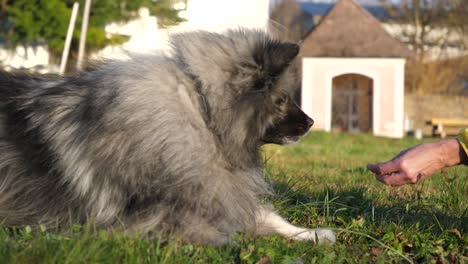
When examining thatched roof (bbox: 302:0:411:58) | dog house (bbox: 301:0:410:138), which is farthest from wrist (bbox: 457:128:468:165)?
thatched roof (bbox: 302:0:411:58)

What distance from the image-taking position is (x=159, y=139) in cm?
268

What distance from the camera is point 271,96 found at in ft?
9.76

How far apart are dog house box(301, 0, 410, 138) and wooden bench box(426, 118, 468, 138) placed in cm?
144

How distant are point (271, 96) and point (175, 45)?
0.58m

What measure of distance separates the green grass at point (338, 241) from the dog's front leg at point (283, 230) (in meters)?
0.08

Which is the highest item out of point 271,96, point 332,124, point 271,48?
point 271,48

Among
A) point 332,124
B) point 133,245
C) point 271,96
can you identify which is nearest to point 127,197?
point 133,245

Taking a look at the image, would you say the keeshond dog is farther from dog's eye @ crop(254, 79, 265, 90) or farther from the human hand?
the human hand

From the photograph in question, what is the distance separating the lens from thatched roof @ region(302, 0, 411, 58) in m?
21.1

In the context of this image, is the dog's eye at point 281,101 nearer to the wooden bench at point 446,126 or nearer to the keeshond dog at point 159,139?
the keeshond dog at point 159,139

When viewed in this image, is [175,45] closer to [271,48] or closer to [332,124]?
[271,48]

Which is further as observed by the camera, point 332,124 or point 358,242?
point 332,124

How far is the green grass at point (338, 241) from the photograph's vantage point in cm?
221

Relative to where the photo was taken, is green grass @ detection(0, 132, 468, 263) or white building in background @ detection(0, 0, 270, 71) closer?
green grass @ detection(0, 132, 468, 263)
